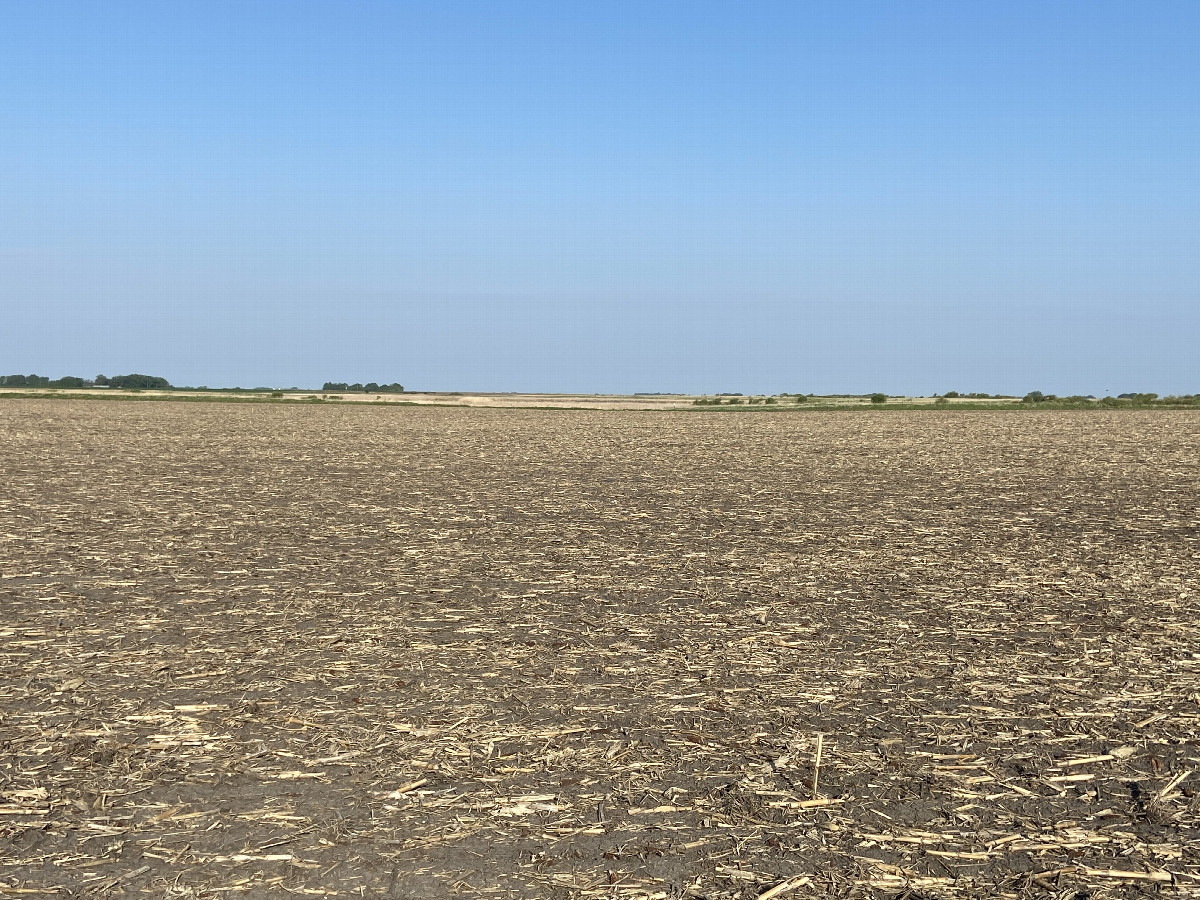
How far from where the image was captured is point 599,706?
710cm

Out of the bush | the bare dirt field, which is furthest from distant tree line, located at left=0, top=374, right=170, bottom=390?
the bare dirt field

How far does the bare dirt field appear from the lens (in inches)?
194

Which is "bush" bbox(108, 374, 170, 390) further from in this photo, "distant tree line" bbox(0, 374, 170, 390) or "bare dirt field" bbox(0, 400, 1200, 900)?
"bare dirt field" bbox(0, 400, 1200, 900)

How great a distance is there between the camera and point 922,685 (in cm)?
762

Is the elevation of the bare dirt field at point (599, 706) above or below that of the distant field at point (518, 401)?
below

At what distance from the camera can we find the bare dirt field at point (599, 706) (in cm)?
493

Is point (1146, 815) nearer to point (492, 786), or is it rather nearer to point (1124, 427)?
point (492, 786)

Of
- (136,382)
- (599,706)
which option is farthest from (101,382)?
(599,706)

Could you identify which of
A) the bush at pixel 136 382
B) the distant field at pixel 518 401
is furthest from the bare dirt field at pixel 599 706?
the bush at pixel 136 382

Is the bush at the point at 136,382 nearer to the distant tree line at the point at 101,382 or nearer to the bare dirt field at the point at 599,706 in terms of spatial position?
the distant tree line at the point at 101,382

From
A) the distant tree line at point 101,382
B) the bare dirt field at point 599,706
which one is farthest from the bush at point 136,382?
the bare dirt field at point 599,706

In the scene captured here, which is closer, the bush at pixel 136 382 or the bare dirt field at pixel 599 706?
the bare dirt field at pixel 599 706

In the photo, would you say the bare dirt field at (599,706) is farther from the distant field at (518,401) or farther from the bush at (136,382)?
the bush at (136,382)

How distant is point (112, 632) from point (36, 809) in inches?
151
